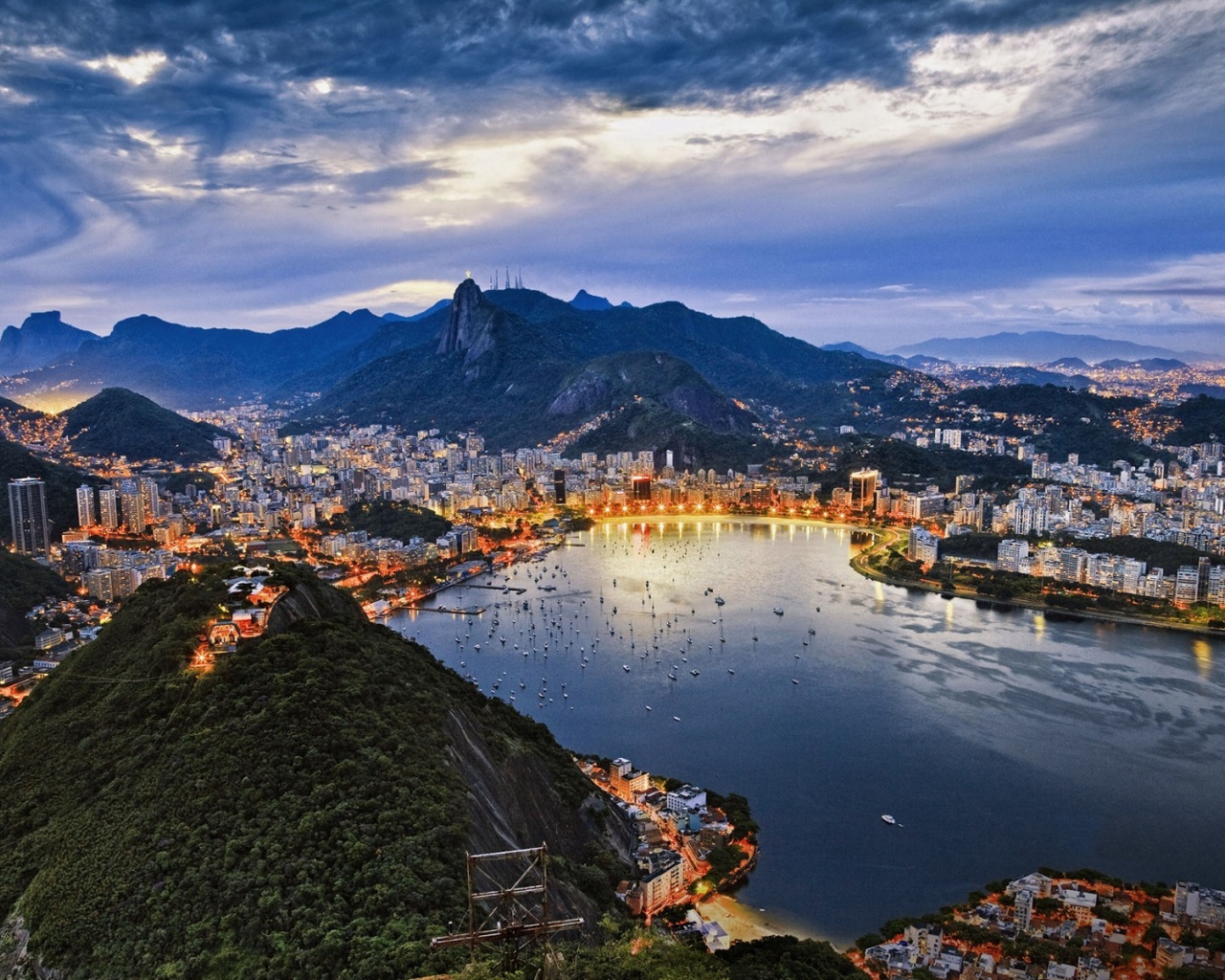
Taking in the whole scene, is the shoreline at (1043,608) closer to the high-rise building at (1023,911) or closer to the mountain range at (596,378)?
the high-rise building at (1023,911)

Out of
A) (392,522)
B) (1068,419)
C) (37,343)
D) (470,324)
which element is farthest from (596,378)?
(37,343)

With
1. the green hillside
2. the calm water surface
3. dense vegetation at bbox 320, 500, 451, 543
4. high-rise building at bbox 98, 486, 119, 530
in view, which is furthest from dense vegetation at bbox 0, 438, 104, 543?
the green hillside

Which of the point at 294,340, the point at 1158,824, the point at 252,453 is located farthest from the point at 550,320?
the point at 1158,824

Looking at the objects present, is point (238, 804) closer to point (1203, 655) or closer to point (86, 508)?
point (1203, 655)

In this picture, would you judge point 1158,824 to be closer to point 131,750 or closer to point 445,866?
point 445,866

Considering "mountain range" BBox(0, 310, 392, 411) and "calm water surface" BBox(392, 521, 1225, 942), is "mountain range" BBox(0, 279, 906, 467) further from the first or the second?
"calm water surface" BBox(392, 521, 1225, 942)

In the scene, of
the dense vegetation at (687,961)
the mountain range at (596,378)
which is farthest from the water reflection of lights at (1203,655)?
the mountain range at (596,378)
